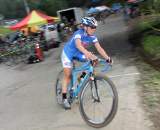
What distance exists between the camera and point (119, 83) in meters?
11.8

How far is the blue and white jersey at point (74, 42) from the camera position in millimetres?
8391

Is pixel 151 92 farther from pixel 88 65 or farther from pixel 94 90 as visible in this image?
pixel 94 90

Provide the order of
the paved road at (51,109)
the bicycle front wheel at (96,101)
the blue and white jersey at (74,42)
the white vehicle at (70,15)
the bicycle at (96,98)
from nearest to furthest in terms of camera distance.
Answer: the bicycle at (96,98)
the bicycle front wheel at (96,101)
the paved road at (51,109)
the blue and white jersey at (74,42)
the white vehicle at (70,15)

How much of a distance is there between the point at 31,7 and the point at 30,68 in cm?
4425

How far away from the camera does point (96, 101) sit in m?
7.91

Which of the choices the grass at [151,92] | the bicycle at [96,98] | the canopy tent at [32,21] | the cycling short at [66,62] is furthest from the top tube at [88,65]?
the canopy tent at [32,21]

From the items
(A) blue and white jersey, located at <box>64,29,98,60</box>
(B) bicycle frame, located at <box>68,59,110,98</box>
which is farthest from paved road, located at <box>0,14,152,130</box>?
(A) blue and white jersey, located at <box>64,29,98,60</box>

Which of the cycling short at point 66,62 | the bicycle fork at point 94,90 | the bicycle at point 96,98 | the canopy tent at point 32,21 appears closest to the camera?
the bicycle at point 96,98

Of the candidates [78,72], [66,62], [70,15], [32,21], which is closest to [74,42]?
[66,62]

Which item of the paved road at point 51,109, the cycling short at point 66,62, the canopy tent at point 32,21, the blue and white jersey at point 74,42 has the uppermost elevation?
the blue and white jersey at point 74,42

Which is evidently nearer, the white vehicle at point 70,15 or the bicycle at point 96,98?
the bicycle at point 96,98

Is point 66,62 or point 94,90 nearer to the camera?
point 94,90

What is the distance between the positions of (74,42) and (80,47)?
38cm

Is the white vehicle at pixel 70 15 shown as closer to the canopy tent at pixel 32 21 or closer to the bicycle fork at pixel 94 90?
the canopy tent at pixel 32 21
